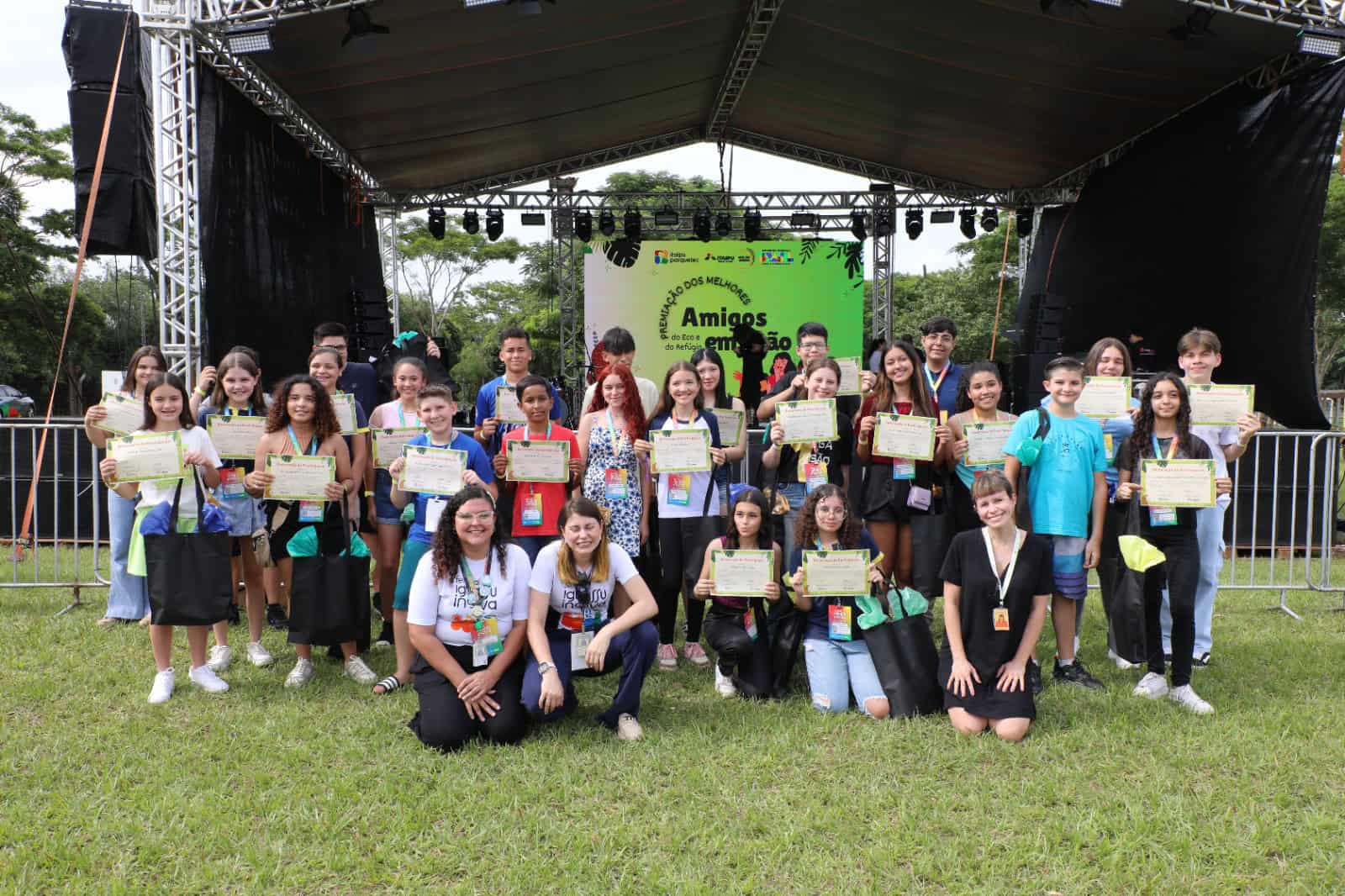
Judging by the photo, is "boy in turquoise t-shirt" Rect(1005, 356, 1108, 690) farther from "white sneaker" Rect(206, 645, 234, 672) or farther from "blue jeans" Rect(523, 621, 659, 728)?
"white sneaker" Rect(206, 645, 234, 672)

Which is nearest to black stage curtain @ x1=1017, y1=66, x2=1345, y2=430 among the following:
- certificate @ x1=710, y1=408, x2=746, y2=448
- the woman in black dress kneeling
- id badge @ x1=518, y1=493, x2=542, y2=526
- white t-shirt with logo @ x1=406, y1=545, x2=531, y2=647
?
the woman in black dress kneeling

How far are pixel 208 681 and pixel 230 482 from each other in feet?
3.13

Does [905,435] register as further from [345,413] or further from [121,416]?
[121,416]

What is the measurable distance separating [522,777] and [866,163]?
12.1 m

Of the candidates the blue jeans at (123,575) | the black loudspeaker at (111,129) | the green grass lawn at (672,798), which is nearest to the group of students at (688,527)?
the green grass lawn at (672,798)

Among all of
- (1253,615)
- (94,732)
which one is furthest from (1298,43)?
(94,732)

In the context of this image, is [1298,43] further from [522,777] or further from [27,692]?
[27,692]

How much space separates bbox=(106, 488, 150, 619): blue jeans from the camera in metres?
5.29

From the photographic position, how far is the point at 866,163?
1377 centimetres

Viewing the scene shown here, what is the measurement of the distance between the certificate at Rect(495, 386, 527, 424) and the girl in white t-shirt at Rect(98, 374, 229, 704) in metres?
1.32

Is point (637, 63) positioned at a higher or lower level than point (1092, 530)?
higher

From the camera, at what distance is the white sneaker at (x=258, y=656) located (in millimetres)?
4688

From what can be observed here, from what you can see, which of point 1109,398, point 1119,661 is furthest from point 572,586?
point 1119,661

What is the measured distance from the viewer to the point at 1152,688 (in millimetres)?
4188
